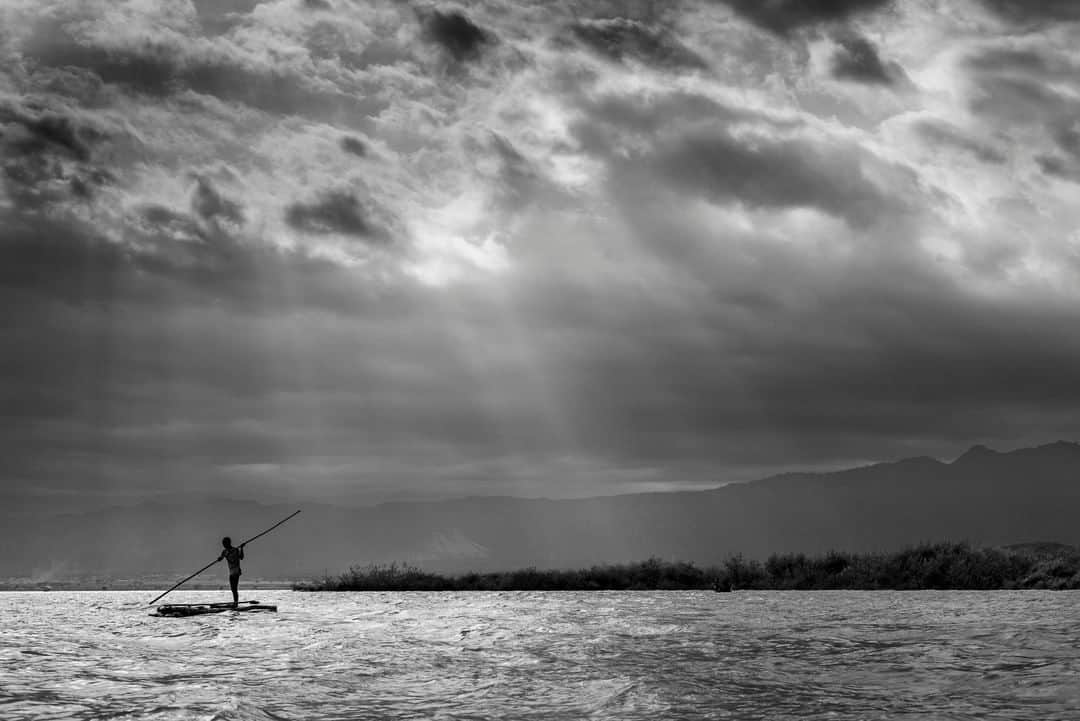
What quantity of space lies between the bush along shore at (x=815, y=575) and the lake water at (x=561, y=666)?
26.6 m

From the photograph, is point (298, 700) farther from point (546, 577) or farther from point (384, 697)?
point (546, 577)

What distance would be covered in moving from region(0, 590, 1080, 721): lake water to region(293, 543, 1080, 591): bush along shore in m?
26.6

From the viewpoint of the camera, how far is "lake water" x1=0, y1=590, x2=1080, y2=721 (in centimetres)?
1694

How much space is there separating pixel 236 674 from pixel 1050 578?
59.9 m

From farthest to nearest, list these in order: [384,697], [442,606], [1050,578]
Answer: [1050,578], [442,606], [384,697]

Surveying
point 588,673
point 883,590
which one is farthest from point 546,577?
point 588,673

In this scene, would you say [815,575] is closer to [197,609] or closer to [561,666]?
[197,609]

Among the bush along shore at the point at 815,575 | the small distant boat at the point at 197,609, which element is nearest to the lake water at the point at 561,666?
the small distant boat at the point at 197,609

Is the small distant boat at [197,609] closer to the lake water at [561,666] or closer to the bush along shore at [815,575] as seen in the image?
the lake water at [561,666]

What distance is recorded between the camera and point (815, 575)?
73188 mm

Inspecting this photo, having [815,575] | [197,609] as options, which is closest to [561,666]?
[197,609]

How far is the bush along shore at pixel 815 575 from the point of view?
68188mm

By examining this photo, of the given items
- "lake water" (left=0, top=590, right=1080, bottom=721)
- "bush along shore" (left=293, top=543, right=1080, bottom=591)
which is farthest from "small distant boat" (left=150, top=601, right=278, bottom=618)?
"bush along shore" (left=293, top=543, right=1080, bottom=591)

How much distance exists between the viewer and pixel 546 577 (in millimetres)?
79875
